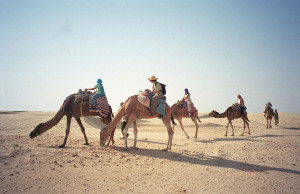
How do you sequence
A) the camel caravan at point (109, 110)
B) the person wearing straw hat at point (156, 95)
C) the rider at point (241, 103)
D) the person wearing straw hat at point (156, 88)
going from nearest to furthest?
the camel caravan at point (109, 110)
the person wearing straw hat at point (156, 95)
the person wearing straw hat at point (156, 88)
the rider at point (241, 103)

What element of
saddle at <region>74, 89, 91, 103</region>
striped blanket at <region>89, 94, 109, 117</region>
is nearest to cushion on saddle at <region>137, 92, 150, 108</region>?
striped blanket at <region>89, 94, 109, 117</region>

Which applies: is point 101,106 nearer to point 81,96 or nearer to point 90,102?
point 90,102

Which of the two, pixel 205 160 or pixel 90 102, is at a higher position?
pixel 90 102

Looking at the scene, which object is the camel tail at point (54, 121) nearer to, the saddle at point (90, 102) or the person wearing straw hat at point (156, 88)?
the saddle at point (90, 102)

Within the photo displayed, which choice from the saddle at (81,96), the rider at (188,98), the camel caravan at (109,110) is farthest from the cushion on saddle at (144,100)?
the rider at (188,98)

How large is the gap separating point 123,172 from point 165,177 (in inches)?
49.2

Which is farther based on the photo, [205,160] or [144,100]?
[144,100]

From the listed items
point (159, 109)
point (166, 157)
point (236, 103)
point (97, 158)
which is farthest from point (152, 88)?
point (236, 103)

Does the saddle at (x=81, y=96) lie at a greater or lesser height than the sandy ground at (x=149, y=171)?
greater

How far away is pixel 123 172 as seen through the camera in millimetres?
5574

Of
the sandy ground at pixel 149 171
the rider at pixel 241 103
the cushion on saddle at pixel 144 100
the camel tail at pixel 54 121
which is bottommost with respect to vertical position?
the sandy ground at pixel 149 171

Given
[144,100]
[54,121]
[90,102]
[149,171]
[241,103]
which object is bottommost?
[149,171]

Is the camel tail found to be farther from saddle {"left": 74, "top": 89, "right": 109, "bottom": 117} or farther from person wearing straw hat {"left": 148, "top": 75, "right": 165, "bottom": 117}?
person wearing straw hat {"left": 148, "top": 75, "right": 165, "bottom": 117}

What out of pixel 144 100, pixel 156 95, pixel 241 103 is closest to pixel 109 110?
pixel 144 100
